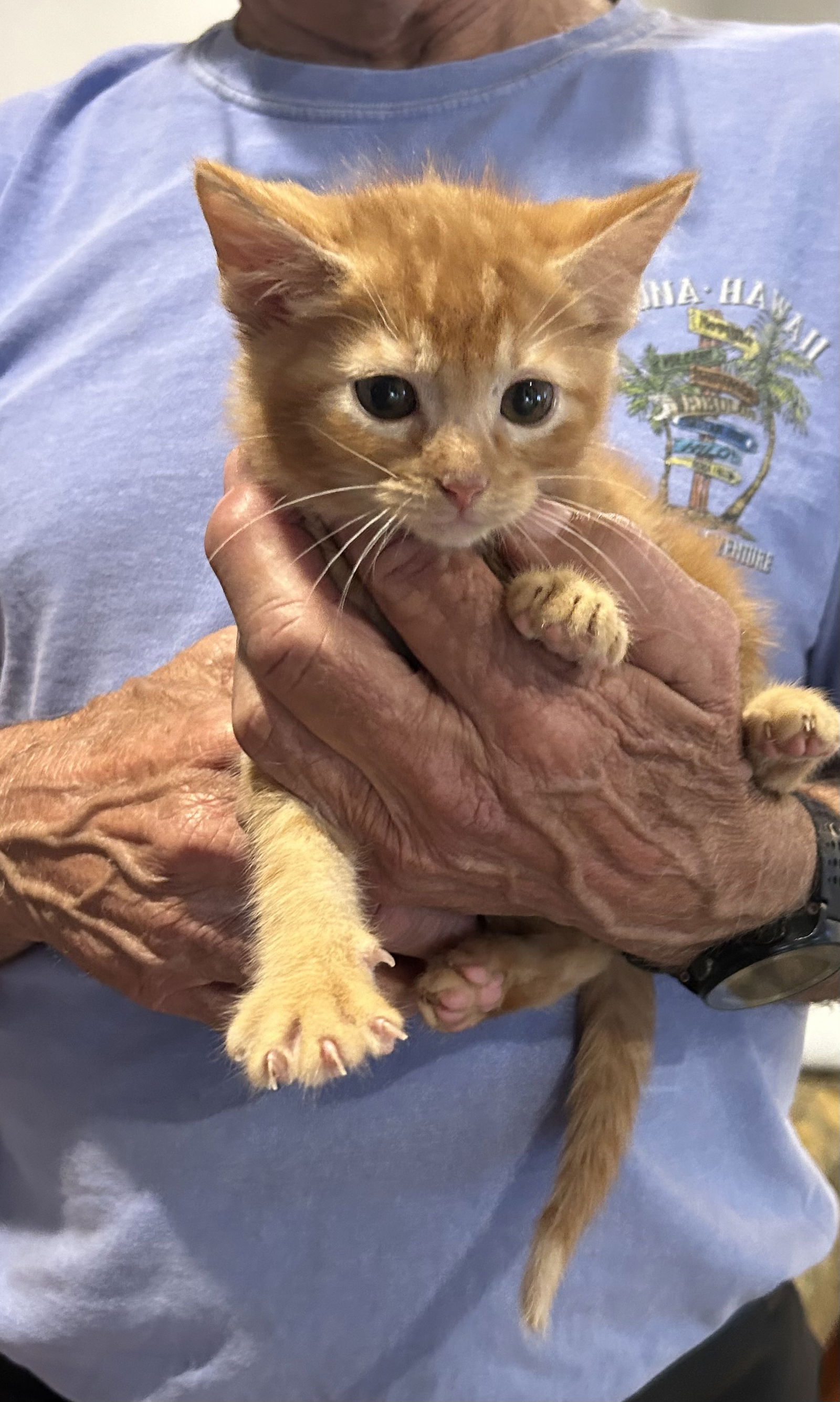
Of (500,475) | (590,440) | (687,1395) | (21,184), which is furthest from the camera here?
(21,184)

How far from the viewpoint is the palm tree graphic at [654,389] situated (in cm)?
117

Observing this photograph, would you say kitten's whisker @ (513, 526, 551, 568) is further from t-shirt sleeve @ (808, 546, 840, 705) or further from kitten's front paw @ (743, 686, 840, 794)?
t-shirt sleeve @ (808, 546, 840, 705)

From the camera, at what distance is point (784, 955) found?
104cm

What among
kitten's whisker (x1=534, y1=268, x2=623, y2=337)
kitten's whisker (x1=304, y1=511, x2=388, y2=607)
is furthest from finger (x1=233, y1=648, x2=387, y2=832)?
kitten's whisker (x1=534, y1=268, x2=623, y2=337)

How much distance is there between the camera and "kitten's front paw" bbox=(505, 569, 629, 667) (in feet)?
2.82

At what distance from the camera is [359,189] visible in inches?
44.3

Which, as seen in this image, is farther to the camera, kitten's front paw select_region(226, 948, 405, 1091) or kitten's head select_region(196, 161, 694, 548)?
kitten's head select_region(196, 161, 694, 548)

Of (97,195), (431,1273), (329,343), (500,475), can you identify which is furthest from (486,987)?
(97,195)

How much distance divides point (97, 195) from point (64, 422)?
0.40 m

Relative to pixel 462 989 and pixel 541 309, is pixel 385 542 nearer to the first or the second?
pixel 541 309

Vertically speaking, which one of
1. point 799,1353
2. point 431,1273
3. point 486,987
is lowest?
point 799,1353

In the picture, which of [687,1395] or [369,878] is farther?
[687,1395]

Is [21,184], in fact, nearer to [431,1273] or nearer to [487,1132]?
[487,1132]

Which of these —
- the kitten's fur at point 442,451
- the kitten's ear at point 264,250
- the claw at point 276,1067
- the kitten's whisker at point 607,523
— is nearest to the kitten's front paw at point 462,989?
the kitten's fur at point 442,451
